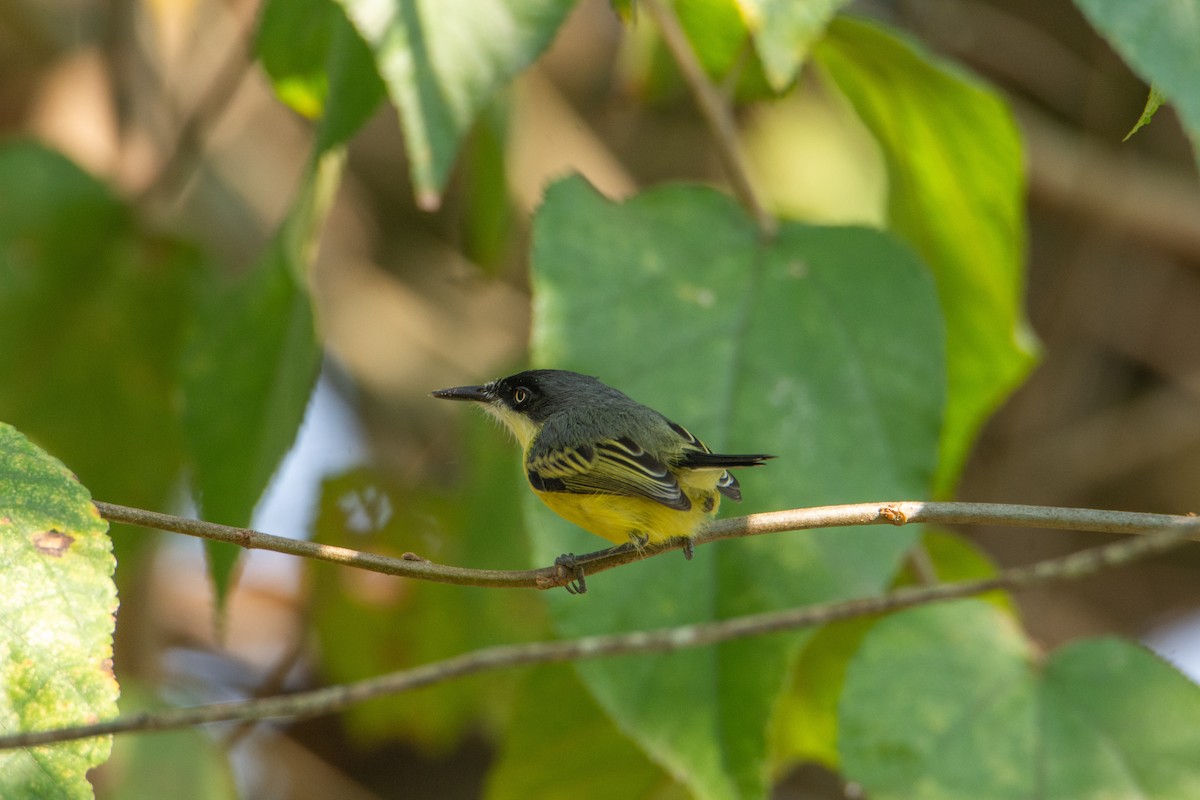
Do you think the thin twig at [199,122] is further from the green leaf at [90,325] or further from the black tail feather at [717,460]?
the black tail feather at [717,460]

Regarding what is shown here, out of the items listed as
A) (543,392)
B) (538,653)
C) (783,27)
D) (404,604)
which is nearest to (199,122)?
(543,392)

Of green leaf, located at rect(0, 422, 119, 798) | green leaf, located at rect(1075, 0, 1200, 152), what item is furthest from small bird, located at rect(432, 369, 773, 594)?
green leaf, located at rect(1075, 0, 1200, 152)

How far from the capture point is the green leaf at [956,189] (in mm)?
3053

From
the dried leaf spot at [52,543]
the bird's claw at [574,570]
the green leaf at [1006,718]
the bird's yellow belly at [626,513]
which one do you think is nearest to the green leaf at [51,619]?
the dried leaf spot at [52,543]

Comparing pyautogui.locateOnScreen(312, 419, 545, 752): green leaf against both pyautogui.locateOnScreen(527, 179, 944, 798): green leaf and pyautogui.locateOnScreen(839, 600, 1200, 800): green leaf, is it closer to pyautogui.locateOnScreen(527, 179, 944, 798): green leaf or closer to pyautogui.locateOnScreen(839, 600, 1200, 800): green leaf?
pyautogui.locateOnScreen(527, 179, 944, 798): green leaf

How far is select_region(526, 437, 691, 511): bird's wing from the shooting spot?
8.67 ft

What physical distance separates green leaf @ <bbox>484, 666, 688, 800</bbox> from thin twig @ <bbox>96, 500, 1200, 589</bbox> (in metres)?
0.97

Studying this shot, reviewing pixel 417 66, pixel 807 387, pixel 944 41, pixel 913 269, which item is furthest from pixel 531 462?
pixel 944 41

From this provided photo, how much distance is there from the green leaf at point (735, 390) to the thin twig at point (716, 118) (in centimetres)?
5

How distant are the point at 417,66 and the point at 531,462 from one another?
1.16 metres

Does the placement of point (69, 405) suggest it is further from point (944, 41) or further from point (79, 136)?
point (944, 41)

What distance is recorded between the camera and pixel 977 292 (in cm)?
327

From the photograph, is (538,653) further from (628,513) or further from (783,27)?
(628,513)

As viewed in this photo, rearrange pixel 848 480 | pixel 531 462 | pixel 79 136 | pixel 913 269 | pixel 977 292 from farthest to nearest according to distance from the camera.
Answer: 1. pixel 79 136
2. pixel 977 292
3. pixel 531 462
4. pixel 913 269
5. pixel 848 480
